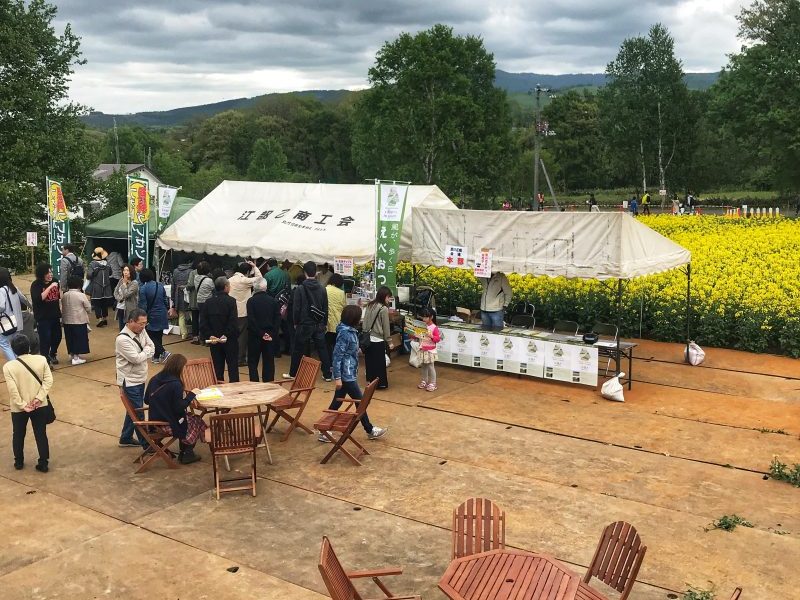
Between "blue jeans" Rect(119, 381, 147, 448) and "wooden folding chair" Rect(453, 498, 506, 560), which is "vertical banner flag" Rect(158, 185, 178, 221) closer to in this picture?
"blue jeans" Rect(119, 381, 147, 448)

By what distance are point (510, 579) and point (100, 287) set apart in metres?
13.6

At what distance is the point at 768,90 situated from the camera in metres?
44.2

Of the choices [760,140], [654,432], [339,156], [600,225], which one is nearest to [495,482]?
[654,432]

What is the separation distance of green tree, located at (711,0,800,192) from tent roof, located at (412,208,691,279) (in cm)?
3636

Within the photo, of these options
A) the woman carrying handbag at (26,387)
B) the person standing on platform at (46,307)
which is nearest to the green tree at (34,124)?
the person standing on platform at (46,307)

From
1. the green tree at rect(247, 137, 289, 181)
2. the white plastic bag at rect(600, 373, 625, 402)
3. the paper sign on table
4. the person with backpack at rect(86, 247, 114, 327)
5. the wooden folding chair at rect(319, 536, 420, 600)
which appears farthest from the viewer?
the green tree at rect(247, 137, 289, 181)

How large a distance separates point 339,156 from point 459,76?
113 feet

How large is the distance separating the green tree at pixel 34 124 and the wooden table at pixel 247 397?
1783 cm

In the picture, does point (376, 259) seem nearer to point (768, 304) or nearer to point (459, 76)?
point (768, 304)

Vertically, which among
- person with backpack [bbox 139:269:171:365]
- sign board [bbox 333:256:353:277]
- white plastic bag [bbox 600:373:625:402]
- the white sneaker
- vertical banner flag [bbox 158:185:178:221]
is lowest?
the white sneaker

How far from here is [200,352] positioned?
45.0 ft

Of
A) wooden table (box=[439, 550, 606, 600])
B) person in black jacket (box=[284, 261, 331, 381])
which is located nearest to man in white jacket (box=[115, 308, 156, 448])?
person in black jacket (box=[284, 261, 331, 381])

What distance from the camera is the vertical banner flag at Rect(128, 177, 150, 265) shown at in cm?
1537

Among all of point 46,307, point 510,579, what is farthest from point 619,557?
point 46,307
